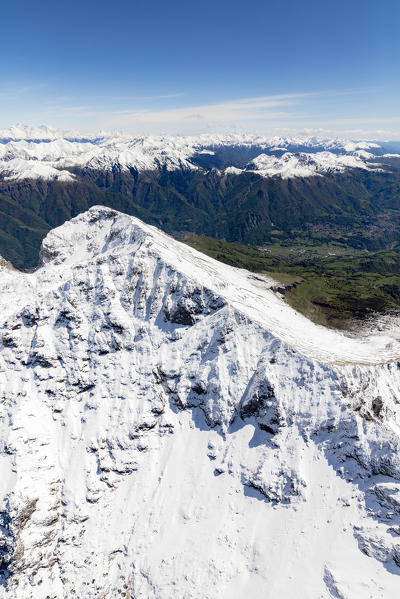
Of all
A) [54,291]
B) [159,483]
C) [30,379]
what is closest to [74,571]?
[159,483]

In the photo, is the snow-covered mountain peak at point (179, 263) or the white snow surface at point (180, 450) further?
the snow-covered mountain peak at point (179, 263)

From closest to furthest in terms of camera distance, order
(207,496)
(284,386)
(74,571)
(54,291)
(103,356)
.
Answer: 1. (74,571)
2. (207,496)
3. (284,386)
4. (103,356)
5. (54,291)

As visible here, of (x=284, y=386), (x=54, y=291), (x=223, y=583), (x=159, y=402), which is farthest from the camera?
(x=54, y=291)

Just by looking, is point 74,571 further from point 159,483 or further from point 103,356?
point 103,356

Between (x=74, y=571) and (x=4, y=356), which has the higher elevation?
(x=4, y=356)

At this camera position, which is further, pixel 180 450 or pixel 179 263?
pixel 179 263

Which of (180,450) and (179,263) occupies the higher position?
(179,263)

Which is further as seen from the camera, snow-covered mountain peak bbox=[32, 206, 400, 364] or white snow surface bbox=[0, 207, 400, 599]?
snow-covered mountain peak bbox=[32, 206, 400, 364]

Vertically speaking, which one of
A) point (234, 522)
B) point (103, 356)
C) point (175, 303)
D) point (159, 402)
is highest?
point (175, 303)
